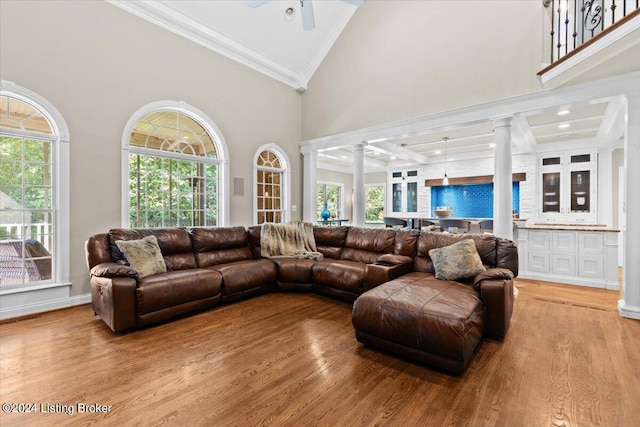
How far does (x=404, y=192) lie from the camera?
9688 mm

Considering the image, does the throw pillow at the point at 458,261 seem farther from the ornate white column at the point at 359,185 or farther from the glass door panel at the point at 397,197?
the glass door panel at the point at 397,197

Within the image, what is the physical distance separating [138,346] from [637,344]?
444 cm

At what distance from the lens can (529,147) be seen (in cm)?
670

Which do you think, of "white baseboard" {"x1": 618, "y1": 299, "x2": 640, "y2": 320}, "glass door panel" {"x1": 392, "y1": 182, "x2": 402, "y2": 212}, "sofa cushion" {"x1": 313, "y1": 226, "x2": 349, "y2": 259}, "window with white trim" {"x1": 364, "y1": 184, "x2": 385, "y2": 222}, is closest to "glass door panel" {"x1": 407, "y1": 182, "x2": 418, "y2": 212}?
"glass door panel" {"x1": 392, "y1": 182, "x2": 402, "y2": 212}

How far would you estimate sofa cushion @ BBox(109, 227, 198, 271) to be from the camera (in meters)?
3.64

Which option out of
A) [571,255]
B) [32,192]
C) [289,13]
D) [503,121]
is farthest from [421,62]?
[32,192]

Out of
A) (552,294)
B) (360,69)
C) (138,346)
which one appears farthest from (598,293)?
(138,346)

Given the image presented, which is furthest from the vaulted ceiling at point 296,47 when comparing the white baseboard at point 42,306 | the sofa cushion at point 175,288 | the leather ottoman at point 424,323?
the white baseboard at point 42,306

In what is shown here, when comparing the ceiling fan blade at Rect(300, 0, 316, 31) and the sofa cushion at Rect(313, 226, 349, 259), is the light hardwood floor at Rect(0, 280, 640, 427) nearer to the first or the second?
the sofa cushion at Rect(313, 226, 349, 259)

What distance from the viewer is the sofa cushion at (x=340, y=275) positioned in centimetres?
371

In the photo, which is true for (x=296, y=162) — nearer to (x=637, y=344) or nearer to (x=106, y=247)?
(x=106, y=247)

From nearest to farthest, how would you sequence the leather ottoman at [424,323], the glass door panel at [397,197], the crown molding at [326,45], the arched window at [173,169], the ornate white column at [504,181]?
the leather ottoman at [424,323] → the ornate white column at [504,181] → the arched window at [173,169] → the crown molding at [326,45] → the glass door panel at [397,197]

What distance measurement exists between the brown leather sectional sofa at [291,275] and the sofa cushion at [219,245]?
14 mm

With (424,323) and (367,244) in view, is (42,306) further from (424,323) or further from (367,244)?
(424,323)
